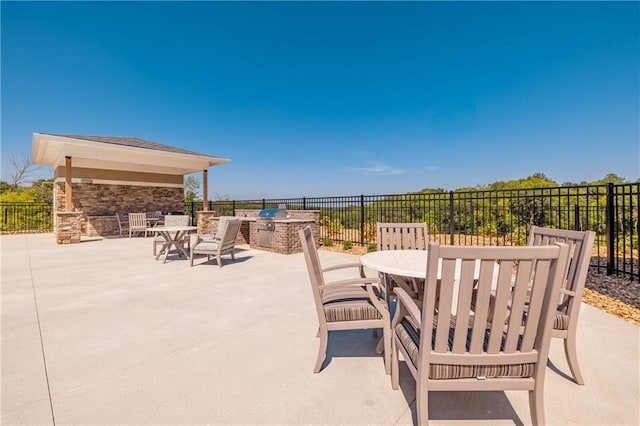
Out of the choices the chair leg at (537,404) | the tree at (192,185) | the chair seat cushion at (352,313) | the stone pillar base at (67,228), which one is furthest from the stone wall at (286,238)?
the tree at (192,185)

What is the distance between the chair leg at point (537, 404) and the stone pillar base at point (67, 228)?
11.7m

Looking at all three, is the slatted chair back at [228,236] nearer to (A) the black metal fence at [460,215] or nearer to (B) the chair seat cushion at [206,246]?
(B) the chair seat cushion at [206,246]

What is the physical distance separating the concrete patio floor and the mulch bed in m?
0.23

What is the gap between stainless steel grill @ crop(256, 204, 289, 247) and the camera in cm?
727

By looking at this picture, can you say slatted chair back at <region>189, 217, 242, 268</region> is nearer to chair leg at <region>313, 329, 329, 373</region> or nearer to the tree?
chair leg at <region>313, 329, 329, 373</region>

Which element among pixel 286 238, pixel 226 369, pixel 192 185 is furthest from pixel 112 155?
pixel 192 185

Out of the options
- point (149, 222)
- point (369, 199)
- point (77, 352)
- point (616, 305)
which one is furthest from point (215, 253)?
point (149, 222)

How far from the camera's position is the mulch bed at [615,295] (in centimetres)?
304

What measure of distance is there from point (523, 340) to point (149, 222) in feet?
44.3

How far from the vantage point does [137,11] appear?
7.52 meters

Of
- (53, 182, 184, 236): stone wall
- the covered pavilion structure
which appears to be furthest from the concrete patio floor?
(53, 182, 184, 236): stone wall

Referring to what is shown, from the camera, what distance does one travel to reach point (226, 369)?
1983 mm

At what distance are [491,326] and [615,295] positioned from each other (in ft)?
12.6

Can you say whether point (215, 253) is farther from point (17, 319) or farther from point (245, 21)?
point (245, 21)
